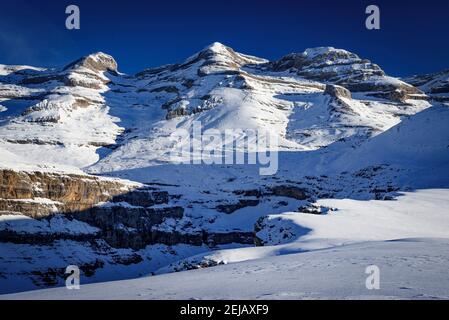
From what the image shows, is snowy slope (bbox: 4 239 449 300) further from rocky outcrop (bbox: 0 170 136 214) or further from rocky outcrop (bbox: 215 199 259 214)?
rocky outcrop (bbox: 215 199 259 214)

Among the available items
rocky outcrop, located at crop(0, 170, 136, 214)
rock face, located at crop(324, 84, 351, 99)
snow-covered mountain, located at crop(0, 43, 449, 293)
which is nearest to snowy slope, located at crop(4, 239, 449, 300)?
snow-covered mountain, located at crop(0, 43, 449, 293)

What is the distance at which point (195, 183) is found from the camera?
96.4 metres

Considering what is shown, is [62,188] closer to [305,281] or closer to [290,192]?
[290,192]

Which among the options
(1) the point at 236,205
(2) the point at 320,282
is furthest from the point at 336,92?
(2) the point at 320,282

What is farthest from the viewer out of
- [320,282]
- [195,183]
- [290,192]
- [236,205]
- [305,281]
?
[195,183]

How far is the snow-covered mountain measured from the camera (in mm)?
47125

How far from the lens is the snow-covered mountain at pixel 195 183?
47.1 meters

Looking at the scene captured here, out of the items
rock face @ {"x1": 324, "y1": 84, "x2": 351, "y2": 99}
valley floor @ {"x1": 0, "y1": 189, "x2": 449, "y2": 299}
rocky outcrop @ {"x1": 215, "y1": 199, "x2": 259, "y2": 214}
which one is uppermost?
rock face @ {"x1": 324, "y1": 84, "x2": 351, "y2": 99}

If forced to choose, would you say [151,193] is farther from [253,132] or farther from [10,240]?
[253,132]

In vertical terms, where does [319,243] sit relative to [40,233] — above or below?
above

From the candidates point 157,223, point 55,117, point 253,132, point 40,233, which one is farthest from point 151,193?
point 55,117

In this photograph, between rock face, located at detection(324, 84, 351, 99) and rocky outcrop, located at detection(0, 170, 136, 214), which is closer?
rocky outcrop, located at detection(0, 170, 136, 214)
